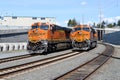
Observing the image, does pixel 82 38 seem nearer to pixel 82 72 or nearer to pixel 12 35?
pixel 82 72

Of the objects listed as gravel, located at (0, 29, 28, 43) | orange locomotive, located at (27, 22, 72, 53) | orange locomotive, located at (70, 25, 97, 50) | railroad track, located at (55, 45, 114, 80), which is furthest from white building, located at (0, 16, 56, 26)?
railroad track, located at (55, 45, 114, 80)

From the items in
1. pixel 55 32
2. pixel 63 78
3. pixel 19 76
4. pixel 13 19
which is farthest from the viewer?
pixel 13 19

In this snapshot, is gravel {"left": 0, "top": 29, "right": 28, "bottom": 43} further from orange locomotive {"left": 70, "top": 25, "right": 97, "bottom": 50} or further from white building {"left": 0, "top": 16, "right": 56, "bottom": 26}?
white building {"left": 0, "top": 16, "right": 56, "bottom": 26}

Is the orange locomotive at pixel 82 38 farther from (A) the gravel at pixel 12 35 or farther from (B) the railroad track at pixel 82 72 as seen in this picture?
(A) the gravel at pixel 12 35

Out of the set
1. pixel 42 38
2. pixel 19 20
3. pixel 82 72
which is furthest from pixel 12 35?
pixel 82 72

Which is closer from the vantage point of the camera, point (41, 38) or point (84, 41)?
point (41, 38)

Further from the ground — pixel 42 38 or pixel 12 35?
pixel 42 38

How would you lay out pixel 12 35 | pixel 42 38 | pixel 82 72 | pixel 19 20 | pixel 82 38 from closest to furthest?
pixel 82 72
pixel 42 38
pixel 82 38
pixel 12 35
pixel 19 20

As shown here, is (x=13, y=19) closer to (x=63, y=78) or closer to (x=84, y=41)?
(x=84, y=41)

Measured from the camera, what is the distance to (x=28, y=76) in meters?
14.9

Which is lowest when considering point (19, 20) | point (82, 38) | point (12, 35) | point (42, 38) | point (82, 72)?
point (12, 35)

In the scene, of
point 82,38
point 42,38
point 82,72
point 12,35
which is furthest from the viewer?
point 12,35

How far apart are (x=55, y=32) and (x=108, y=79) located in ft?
68.4

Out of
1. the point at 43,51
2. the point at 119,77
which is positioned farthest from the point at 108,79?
the point at 43,51
